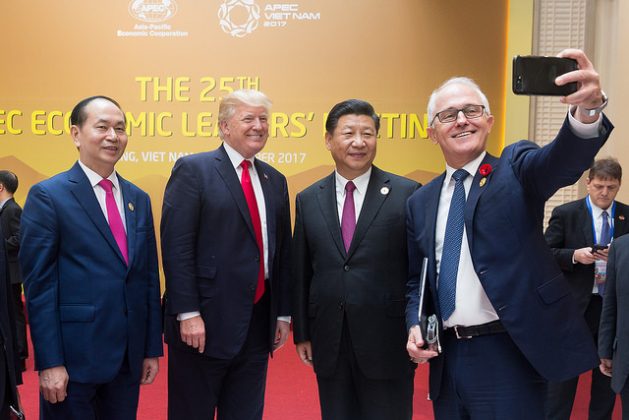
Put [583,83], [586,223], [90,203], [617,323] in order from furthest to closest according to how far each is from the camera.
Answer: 1. [586,223]
2. [617,323]
3. [90,203]
4. [583,83]

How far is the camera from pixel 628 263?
3008mm

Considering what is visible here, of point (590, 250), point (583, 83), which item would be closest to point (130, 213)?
point (583, 83)

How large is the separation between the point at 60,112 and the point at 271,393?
12.4 ft

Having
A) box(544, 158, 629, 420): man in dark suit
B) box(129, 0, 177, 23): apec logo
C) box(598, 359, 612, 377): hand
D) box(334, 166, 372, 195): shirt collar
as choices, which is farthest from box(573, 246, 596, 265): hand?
box(129, 0, 177, 23): apec logo

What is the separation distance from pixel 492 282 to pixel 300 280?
3.43 feet

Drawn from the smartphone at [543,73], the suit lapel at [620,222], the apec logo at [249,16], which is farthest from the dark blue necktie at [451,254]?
the apec logo at [249,16]

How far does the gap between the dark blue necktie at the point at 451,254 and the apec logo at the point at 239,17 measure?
4.89 meters

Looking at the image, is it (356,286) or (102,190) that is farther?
(356,286)

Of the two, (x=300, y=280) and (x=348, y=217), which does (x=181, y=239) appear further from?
(x=348, y=217)

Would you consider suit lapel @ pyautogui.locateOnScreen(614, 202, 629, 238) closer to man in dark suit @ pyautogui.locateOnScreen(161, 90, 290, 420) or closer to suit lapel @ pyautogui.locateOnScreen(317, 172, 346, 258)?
suit lapel @ pyautogui.locateOnScreen(317, 172, 346, 258)

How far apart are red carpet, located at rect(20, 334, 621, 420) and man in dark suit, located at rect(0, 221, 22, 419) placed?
1838 millimetres

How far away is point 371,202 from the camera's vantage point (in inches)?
110

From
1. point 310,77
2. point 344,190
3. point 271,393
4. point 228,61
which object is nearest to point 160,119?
point 228,61

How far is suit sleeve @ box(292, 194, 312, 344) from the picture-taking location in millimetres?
2848
